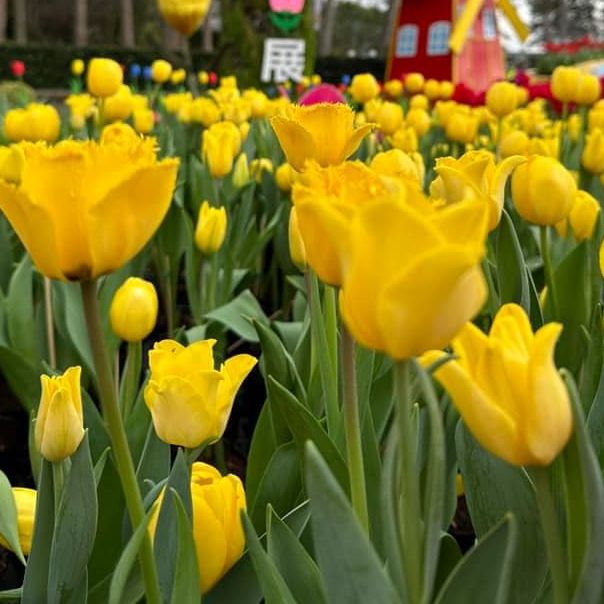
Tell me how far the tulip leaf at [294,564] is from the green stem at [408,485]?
170 millimetres

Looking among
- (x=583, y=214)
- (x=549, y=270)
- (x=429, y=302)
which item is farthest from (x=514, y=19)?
(x=429, y=302)

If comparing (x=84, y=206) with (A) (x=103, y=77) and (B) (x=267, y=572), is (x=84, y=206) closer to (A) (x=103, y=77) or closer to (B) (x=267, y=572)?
(B) (x=267, y=572)

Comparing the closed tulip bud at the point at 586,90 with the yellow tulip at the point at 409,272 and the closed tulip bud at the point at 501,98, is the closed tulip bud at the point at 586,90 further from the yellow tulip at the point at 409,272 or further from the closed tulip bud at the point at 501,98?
the yellow tulip at the point at 409,272

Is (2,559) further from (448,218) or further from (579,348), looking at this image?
(448,218)

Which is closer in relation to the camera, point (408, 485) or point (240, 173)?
point (408, 485)

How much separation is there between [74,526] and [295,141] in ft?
1.04

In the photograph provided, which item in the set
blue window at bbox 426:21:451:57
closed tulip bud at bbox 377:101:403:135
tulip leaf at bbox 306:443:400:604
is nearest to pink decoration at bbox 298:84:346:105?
closed tulip bud at bbox 377:101:403:135

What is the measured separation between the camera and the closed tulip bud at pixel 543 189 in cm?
96

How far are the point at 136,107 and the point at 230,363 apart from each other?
6.84ft

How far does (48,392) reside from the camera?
2.15 ft

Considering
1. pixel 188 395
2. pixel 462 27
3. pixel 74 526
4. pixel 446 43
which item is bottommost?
pixel 74 526

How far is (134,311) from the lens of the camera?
0.92 metres

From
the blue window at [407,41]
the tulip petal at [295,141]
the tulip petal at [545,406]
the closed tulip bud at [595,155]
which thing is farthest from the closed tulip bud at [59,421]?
the blue window at [407,41]

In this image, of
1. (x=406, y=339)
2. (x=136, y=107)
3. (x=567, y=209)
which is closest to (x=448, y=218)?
(x=406, y=339)
